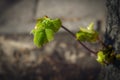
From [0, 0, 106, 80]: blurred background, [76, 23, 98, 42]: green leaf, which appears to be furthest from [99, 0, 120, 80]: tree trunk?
[0, 0, 106, 80]: blurred background

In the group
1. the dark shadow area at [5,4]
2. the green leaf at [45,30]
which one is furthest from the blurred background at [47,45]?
the green leaf at [45,30]

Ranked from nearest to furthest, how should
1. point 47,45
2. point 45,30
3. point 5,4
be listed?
point 45,30 → point 47,45 → point 5,4

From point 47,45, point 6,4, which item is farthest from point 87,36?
point 6,4

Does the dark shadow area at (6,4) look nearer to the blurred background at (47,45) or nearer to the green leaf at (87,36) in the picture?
the blurred background at (47,45)

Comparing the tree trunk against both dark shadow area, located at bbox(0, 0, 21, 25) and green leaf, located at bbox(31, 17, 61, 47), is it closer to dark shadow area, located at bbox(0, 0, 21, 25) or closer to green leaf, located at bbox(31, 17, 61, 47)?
green leaf, located at bbox(31, 17, 61, 47)

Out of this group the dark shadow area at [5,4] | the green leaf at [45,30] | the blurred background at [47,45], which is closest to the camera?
the green leaf at [45,30]

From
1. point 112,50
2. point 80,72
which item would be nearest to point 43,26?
point 112,50

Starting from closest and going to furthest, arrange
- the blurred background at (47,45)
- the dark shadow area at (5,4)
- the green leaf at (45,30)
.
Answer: the green leaf at (45,30) → the blurred background at (47,45) → the dark shadow area at (5,4)

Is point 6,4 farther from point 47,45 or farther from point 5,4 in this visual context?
point 47,45
